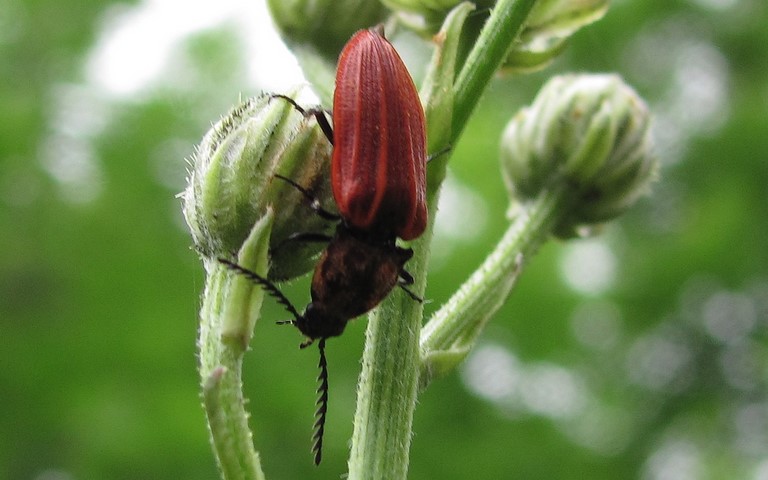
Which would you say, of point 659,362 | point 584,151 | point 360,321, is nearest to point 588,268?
point 659,362

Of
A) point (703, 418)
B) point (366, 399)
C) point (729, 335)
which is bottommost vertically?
point (703, 418)

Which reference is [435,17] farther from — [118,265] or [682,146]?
[682,146]

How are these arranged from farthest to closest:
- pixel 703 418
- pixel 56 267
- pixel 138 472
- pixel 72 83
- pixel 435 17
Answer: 1. pixel 703 418
2. pixel 72 83
3. pixel 56 267
4. pixel 138 472
5. pixel 435 17

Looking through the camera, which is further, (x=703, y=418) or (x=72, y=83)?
(x=703, y=418)

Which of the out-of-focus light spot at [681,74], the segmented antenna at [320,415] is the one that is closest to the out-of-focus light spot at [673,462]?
the out-of-focus light spot at [681,74]

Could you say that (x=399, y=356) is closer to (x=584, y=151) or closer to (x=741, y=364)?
(x=584, y=151)

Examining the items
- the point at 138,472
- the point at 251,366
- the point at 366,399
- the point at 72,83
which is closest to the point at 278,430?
the point at 251,366
